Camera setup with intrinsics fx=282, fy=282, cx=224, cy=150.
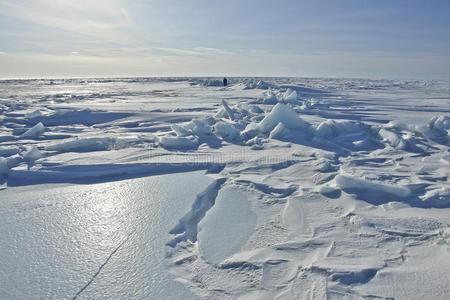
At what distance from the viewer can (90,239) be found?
1.90 metres

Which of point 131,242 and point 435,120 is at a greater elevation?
point 435,120

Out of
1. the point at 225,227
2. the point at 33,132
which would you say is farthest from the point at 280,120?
the point at 33,132

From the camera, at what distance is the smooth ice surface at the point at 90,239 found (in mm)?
1479

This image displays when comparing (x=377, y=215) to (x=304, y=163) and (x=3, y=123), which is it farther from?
(x=3, y=123)

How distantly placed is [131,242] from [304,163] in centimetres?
239

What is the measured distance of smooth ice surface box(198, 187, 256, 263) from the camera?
5.98ft

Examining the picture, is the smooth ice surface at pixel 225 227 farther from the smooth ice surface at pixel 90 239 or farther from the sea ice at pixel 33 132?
the sea ice at pixel 33 132

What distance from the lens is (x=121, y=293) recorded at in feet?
4.70

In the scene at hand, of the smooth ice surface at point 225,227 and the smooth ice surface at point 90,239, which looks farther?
the smooth ice surface at point 225,227

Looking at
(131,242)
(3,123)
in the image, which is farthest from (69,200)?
(3,123)

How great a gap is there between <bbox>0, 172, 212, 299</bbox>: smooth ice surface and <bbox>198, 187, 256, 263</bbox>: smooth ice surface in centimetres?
25

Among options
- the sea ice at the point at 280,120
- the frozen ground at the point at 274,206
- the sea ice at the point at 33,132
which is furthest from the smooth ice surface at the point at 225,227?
the sea ice at the point at 33,132

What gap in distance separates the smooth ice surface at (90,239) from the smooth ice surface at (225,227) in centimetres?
25

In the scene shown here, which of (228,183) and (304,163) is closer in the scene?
(228,183)
